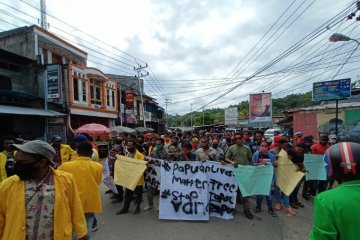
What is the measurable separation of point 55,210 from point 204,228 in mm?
3597

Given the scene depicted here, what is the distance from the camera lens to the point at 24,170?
7.59 ft

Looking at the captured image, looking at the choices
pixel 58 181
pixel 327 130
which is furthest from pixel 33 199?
pixel 327 130

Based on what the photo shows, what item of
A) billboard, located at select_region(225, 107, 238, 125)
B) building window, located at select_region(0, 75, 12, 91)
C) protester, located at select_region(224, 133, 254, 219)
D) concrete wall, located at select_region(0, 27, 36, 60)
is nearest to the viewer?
protester, located at select_region(224, 133, 254, 219)

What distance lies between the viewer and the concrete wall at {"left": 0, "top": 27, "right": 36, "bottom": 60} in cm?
1914

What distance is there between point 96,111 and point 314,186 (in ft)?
66.4

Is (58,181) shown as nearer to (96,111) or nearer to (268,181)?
(268,181)

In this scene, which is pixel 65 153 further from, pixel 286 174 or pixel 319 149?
pixel 319 149

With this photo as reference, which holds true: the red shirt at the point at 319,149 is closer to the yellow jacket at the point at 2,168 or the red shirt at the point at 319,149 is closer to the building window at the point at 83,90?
the yellow jacket at the point at 2,168

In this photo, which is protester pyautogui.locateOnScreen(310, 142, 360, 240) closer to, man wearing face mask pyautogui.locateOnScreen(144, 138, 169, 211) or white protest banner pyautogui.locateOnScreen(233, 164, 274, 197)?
white protest banner pyautogui.locateOnScreen(233, 164, 274, 197)

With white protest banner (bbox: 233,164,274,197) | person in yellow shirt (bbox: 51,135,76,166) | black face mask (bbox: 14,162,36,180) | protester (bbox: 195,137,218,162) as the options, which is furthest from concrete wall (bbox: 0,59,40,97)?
black face mask (bbox: 14,162,36,180)

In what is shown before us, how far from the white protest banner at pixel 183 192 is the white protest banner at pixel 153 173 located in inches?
10.2

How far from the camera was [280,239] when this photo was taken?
15.7 feet

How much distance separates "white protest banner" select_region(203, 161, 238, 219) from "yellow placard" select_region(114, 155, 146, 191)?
1.55m

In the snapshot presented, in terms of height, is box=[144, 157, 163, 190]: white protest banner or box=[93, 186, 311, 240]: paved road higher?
box=[144, 157, 163, 190]: white protest banner
